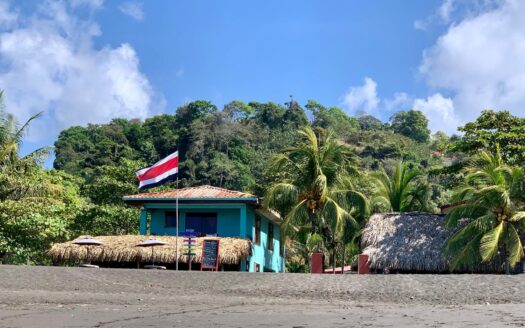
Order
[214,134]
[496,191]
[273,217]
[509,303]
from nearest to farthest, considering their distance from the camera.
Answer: [509,303] < [496,191] < [273,217] < [214,134]

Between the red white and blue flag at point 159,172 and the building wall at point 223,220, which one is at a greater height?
the red white and blue flag at point 159,172

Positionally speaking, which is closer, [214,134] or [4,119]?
[4,119]

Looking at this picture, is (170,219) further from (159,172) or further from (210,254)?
(210,254)

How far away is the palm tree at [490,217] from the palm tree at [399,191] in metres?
Result: 6.53

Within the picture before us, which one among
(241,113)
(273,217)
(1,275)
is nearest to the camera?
(1,275)

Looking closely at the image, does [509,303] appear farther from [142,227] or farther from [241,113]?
[241,113]

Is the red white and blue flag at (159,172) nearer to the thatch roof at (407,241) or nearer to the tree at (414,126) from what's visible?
the thatch roof at (407,241)

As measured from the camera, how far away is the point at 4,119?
2670cm

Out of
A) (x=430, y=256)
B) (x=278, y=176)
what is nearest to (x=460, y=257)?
(x=430, y=256)

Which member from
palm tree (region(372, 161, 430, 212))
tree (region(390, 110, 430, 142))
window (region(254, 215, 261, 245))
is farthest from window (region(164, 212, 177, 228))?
tree (region(390, 110, 430, 142))

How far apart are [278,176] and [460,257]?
15.1 metres

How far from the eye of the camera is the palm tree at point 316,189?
24953 mm

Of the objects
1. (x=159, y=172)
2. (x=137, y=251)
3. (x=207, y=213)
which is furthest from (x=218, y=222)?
(x=159, y=172)

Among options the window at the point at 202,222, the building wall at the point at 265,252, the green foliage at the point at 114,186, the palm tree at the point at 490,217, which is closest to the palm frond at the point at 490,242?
the palm tree at the point at 490,217
